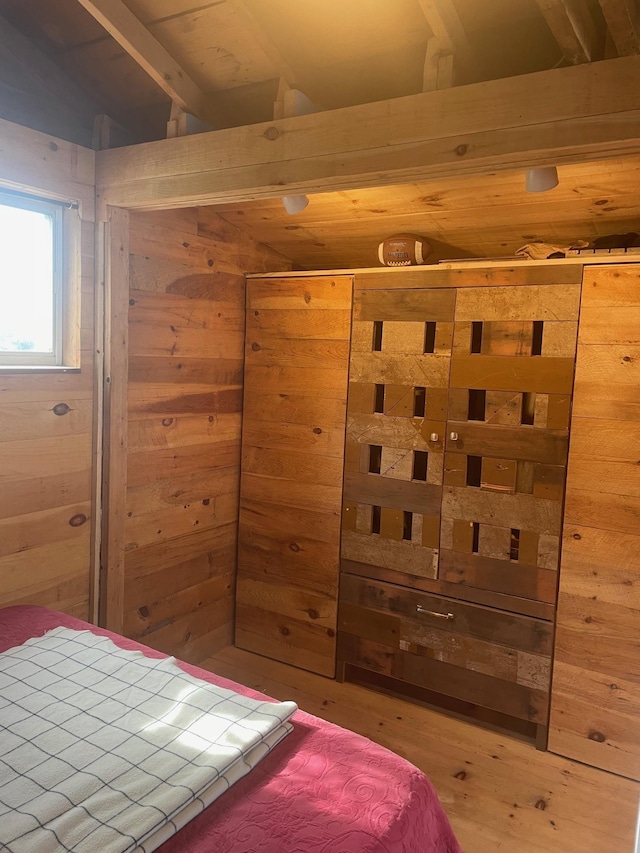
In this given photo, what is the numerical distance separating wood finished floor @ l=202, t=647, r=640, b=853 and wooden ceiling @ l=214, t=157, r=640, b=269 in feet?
6.32

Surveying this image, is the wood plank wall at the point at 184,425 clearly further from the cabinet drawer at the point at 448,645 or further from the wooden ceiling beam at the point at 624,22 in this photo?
the wooden ceiling beam at the point at 624,22

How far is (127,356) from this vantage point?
2.40 metres

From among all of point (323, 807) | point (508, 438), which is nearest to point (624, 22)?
point (508, 438)

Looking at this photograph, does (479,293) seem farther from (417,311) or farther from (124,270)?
→ (124,270)

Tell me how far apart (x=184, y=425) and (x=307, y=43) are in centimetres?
151

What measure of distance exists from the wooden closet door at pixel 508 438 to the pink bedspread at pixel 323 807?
115 cm

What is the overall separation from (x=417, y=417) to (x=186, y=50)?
155 centimetres

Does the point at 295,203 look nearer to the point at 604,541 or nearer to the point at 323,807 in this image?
the point at 604,541

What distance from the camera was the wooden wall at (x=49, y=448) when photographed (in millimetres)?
2068

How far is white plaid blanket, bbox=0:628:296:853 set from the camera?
113 cm

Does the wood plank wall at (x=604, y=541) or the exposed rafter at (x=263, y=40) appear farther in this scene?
the wood plank wall at (x=604, y=541)

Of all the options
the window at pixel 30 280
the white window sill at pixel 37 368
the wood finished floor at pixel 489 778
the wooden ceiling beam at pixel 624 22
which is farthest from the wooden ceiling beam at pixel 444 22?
the wood finished floor at pixel 489 778

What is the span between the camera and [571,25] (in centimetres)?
156

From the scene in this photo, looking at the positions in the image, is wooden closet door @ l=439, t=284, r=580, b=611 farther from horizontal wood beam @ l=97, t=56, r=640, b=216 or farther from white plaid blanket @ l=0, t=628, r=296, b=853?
white plaid blanket @ l=0, t=628, r=296, b=853
